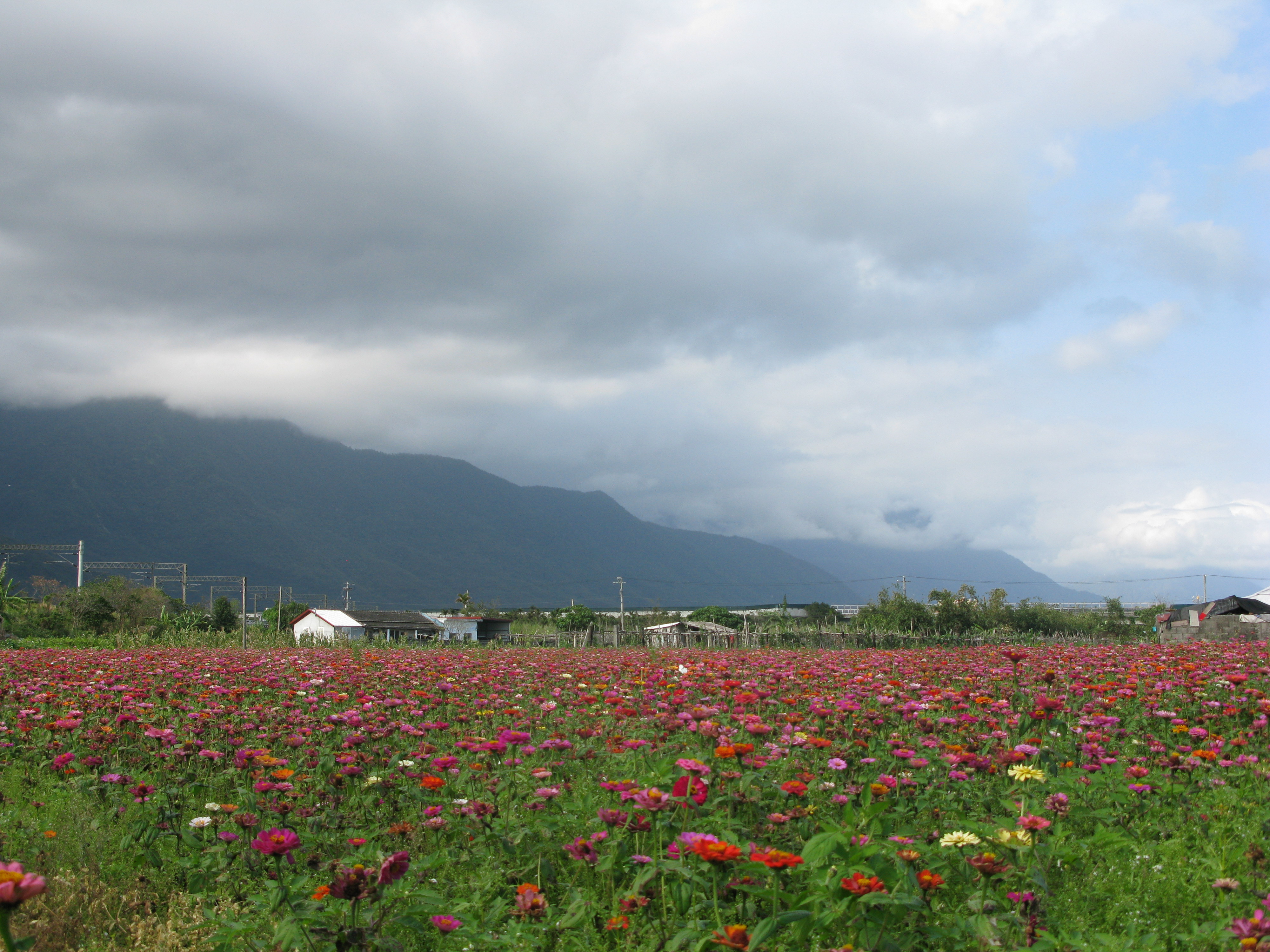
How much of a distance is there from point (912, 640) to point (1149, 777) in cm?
2546

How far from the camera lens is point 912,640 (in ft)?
96.6

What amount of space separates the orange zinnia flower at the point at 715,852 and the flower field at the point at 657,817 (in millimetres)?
11

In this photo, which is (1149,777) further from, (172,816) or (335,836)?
(172,816)

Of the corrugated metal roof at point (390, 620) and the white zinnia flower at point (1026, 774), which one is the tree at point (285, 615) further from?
the white zinnia flower at point (1026, 774)

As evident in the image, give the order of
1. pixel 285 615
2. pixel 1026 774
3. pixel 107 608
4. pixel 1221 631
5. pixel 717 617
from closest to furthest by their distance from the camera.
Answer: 1. pixel 1026 774
2. pixel 1221 631
3. pixel 107 608
4. pixel 285 615
5. pixel 717 617

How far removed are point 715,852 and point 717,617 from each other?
2850 inches

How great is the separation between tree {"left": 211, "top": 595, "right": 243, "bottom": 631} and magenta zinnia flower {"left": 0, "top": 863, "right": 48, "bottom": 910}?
135 feet

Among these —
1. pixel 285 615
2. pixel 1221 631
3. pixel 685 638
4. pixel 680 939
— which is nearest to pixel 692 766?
pixel 680 939

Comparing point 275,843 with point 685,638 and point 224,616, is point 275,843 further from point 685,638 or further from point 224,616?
point 224,616

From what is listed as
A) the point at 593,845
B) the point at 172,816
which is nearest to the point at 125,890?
the point at 172,816

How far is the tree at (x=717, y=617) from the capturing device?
71.1 meters

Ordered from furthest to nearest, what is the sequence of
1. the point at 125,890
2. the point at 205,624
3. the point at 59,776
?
the point at 205,624
the point at 59,776
the point at 125,890

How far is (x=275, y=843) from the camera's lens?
124 inches

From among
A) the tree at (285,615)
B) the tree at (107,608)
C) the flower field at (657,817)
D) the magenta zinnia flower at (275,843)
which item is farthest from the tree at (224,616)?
the magenta zinnia flower at (275,843)
